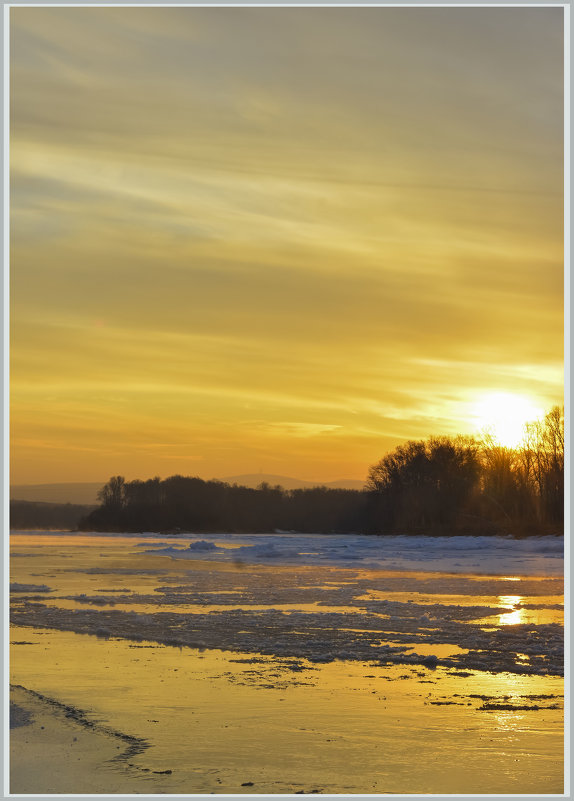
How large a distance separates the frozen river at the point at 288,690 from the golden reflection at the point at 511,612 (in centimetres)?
6

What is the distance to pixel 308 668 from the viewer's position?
10.4 metres

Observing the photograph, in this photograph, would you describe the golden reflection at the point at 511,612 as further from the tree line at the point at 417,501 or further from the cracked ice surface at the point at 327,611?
the tree line at the point at 417,501

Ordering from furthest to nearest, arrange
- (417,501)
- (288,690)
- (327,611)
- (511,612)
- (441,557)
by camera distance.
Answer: (417,501) → (441,557) → (511,612) → (327,611) → (288,690)

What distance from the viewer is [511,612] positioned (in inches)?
623

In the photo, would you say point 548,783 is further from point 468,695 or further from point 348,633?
point 348,633

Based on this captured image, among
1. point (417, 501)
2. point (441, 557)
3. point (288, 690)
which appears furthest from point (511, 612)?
point (417, 501)

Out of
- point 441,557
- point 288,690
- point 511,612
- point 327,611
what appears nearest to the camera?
point 288,690

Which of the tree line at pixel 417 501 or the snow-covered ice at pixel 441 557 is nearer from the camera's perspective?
the snow-covered ice at pixel 441 557

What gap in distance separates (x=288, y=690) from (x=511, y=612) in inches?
309

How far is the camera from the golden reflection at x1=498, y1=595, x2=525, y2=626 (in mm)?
14438

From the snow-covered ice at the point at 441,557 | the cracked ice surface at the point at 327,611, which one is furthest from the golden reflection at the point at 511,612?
the snow-covered ice at the point at 441,557

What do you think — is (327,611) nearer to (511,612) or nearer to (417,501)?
(511,612)

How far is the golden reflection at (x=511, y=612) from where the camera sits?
14.4 meters

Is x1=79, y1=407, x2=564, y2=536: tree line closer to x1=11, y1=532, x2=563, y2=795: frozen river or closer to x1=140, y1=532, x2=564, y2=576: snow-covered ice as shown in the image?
x1=140, y1=532, x2=564, y2=576: snow-covered ice
